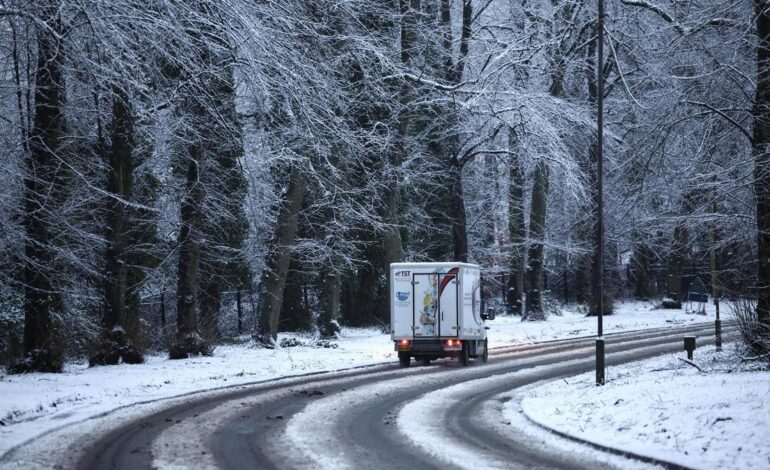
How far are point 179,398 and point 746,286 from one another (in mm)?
11753

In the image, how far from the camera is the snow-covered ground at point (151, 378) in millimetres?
14234

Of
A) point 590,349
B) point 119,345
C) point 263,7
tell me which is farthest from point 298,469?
point 590,349

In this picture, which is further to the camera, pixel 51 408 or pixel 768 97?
pixel 768 97

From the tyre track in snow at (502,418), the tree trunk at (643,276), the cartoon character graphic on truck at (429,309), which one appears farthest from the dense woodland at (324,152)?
the tree trunk at (643,276)

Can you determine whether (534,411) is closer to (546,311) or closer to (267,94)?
(267,94)

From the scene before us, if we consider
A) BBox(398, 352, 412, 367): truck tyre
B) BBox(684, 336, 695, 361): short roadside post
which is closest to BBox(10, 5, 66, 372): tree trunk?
BBox(398, 352, 412, 367): truck tyre

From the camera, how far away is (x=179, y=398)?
16.9 m

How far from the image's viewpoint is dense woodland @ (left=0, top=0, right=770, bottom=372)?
17234 mm

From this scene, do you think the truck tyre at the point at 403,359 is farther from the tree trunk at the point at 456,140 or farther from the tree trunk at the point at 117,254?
the tree trunk at the point at 456,140

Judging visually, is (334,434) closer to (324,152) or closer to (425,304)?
(324,152)

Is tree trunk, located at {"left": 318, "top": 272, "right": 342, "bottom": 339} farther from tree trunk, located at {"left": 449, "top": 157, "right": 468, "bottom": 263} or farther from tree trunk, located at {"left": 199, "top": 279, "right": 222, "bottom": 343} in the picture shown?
tree trunk, located at {"left": 449, "top": 157, "right": 468, "bottom": 263}

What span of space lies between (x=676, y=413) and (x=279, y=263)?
20177 millimetres

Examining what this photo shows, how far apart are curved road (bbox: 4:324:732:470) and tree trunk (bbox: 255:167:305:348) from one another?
9.24 metres

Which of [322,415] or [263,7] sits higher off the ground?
[263,7]
